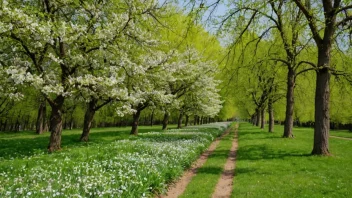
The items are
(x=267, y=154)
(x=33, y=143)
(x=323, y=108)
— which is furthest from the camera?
(x=33, y=143)

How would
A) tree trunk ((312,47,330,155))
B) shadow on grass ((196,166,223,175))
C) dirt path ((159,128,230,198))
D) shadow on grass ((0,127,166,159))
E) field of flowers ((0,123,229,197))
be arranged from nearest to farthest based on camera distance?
field of flowers ((0,123,229,197)) → dirt path ((159,128,230,198)) → shadow on grass ((196,166,223,175)) → tree trunk ((312,47,330,155)) → shadow on grass ((0,127,166,159))

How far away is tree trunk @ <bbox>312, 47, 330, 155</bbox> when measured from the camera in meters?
16.7

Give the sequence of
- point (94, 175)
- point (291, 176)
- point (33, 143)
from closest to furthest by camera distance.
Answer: point (94, 175) < point (291, 176) < point (33, 143)

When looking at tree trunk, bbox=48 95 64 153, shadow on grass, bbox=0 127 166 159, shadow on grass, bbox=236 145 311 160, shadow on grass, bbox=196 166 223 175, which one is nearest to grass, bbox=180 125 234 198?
shadow on grass, bbox=196 166 223 175

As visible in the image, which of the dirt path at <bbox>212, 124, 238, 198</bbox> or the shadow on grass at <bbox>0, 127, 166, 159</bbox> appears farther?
the shadow on grass at <bbox>0, 127, 166, 159</bbox>

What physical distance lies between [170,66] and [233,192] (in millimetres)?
18162

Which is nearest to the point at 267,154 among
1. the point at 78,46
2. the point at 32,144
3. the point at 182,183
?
the point at 182,183

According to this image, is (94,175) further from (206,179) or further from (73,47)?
(73,47)

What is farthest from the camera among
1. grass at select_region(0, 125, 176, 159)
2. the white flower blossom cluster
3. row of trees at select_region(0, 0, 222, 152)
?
grass at select_region(0, 125, 176, 159)

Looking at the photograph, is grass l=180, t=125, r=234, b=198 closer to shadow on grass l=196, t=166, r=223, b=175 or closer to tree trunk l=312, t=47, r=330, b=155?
shadow on grass l=196, t=166, r=223, b=175

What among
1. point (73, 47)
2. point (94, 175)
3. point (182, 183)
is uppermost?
point (73, 47)

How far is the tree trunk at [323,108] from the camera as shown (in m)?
16.7

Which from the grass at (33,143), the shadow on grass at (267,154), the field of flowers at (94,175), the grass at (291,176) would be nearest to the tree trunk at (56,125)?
the grass at (33,143)

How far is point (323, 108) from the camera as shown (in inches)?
663
